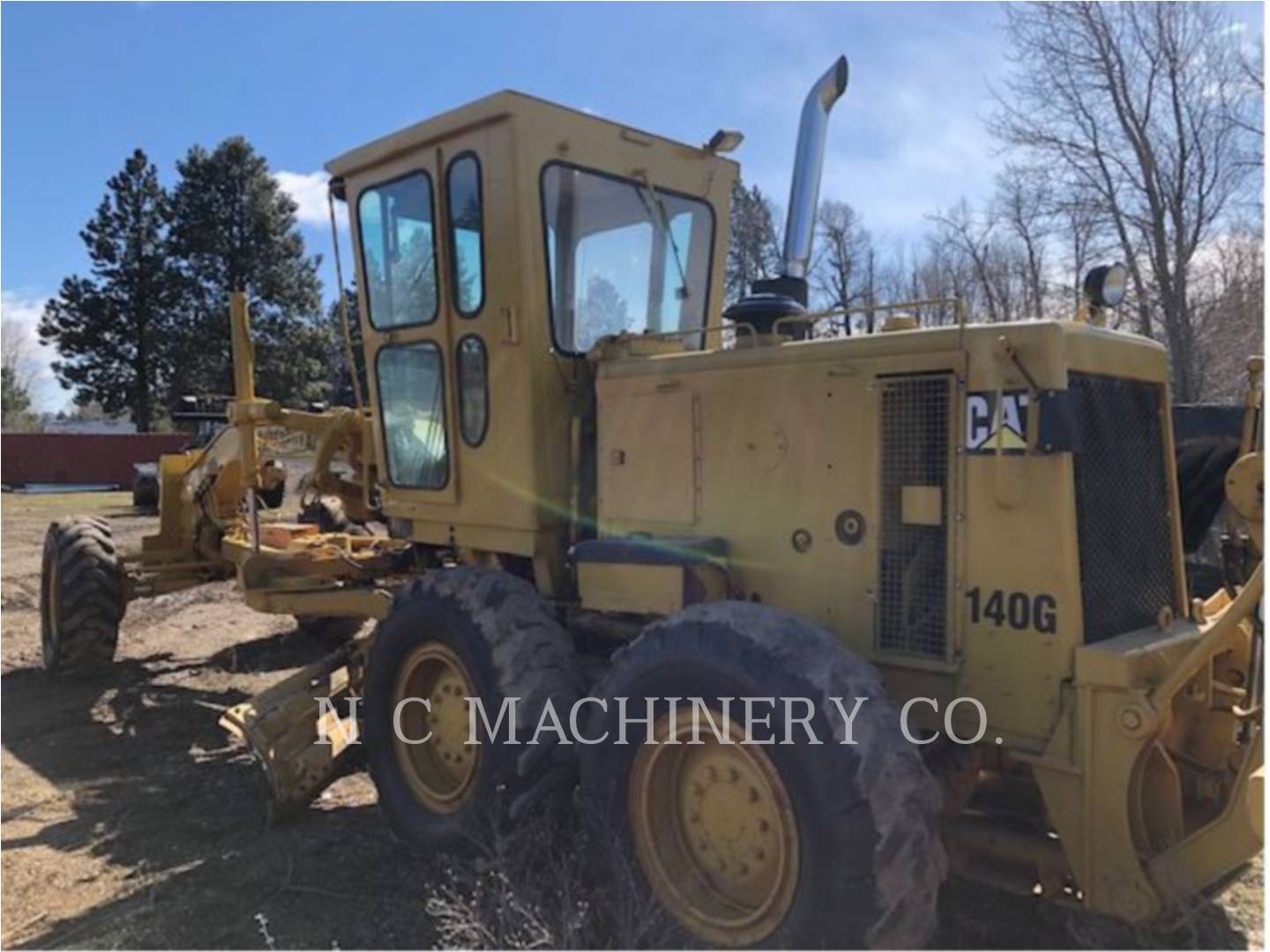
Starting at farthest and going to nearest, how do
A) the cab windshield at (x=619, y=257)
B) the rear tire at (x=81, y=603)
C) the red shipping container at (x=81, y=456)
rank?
the red shipping container at (x=81, y=456), the rear tire at (x=81, y=603), the cab windshield at (x=619, y=257)

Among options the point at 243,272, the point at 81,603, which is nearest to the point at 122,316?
the point at 243,272

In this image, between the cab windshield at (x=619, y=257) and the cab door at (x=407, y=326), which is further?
the cab door at (x=407, y=326)

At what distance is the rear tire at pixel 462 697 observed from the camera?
13.8ft

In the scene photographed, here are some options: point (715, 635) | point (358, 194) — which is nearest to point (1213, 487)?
point (715, 635)

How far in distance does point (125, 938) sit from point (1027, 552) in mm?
3655

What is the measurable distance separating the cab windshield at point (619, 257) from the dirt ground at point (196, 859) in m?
2.63

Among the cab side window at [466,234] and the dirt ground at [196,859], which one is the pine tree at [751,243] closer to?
the cab side window at [466,234]

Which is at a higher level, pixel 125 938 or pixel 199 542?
pixel 199 542

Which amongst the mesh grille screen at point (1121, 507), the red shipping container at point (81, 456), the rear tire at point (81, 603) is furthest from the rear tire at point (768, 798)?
the red shipping container at point (81, 456)

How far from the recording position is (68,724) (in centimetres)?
727

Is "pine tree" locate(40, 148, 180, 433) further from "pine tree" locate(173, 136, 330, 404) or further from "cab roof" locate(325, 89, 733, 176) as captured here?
"cab roof" locate(325, 89, 733, 176)

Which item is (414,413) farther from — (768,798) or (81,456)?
(81,456)

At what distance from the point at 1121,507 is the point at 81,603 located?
7.72 metres

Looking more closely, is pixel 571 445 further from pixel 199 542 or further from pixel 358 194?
pixel 199 542
